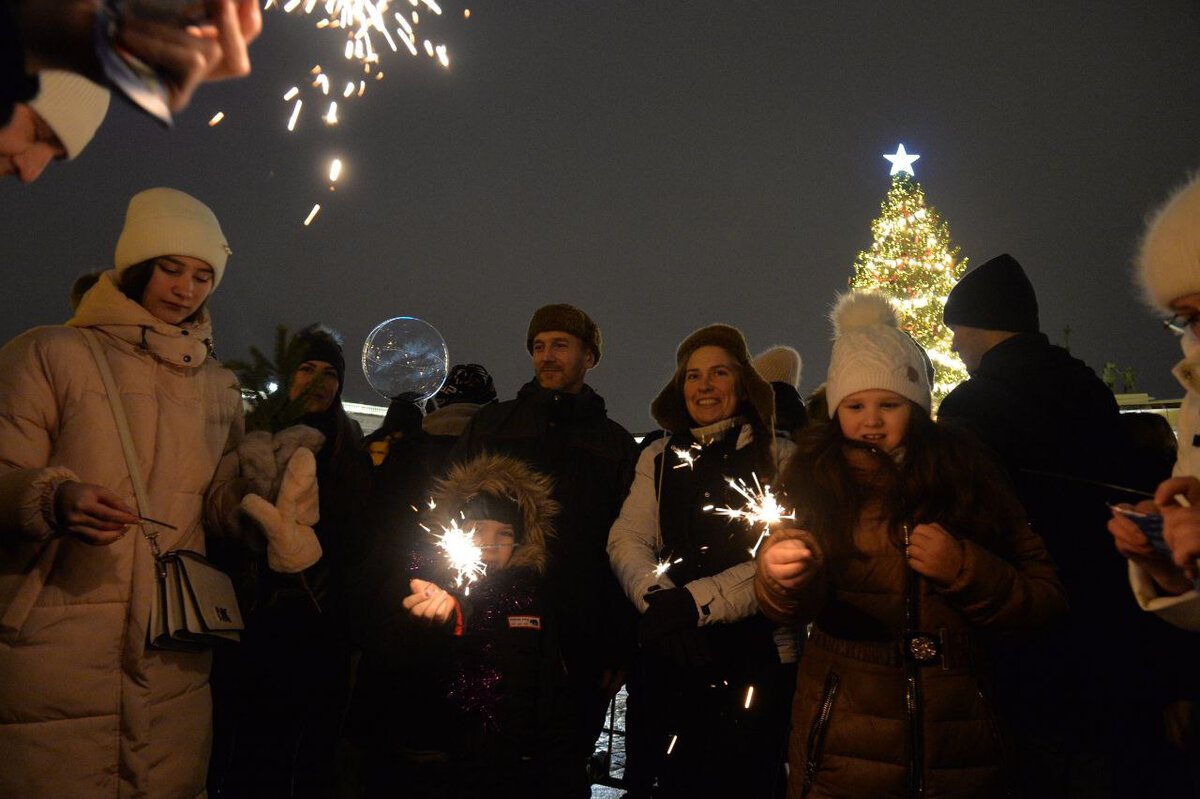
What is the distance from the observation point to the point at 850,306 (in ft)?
12.3

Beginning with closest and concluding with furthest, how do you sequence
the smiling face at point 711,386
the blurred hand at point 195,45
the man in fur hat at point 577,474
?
the blurred hand at point 195,45, the man in fur hat at point 577,474, the smiling face at point 711,386

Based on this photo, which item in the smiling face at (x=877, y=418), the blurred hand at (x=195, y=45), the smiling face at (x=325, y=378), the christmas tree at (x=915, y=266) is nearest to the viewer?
the blurred hand at (x=195, y=45)

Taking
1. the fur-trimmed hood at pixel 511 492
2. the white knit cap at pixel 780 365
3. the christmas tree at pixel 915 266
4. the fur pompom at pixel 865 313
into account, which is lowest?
the fur-trimmed hood at pixel 511 492

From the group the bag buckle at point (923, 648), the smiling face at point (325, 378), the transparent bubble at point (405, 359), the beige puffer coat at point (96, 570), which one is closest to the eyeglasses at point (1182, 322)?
the bag buckle at point (923, 648)

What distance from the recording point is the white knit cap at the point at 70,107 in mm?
1340

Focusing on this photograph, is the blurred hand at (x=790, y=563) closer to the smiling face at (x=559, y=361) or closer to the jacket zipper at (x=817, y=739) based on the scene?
the jacket zipper at (x=817, y=739)

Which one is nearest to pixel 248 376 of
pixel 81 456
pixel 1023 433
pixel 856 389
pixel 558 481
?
pixel 81 456

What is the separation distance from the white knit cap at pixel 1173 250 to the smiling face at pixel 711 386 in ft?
6.06

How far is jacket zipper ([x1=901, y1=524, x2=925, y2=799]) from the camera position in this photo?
2.29m

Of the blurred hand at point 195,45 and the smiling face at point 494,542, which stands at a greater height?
the blurred hand at point 195,45

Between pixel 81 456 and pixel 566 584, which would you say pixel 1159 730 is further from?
pixel 81 456

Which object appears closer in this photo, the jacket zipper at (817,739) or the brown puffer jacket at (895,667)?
the brown puffer jacket at (895,667)

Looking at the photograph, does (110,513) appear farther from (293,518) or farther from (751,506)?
(751,506)

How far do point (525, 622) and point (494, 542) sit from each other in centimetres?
38
